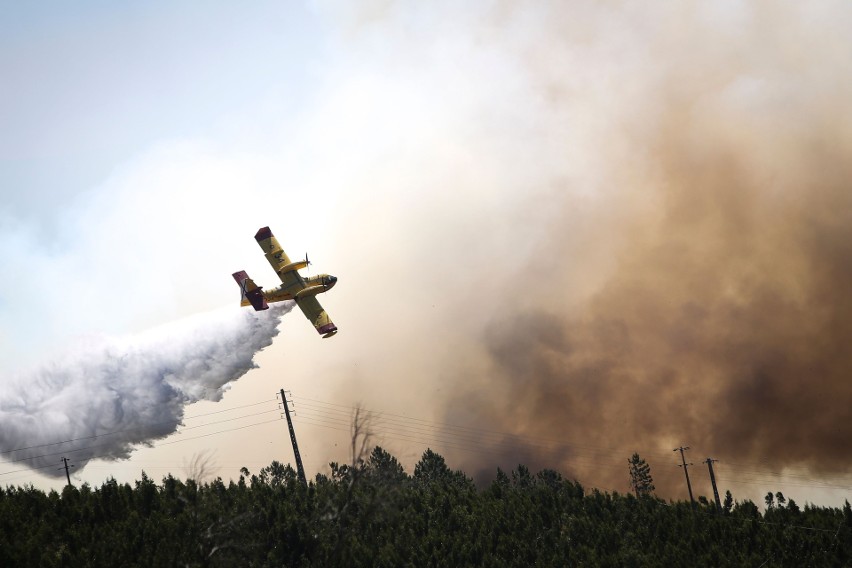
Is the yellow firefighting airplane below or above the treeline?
above

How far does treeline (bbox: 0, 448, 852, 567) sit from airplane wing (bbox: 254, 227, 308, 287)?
78.3ft

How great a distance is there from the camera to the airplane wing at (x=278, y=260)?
314 ft

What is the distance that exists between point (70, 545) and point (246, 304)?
37812 millimetres

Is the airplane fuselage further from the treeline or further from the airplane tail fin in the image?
the treeline

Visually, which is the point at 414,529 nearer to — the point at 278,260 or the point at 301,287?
the point at 301,287

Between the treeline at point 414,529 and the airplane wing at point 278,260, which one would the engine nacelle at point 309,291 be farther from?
the treeline at point 414,529

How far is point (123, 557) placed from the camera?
62.8 metres

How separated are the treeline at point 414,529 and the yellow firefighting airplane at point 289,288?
69.8 feet

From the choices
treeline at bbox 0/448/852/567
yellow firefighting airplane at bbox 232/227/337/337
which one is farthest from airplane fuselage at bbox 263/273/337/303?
treeline at bbox 0/448/852/567

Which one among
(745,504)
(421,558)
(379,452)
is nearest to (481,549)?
(421,558)

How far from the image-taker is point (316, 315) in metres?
96.9

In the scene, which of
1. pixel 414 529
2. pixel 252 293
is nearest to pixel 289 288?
pixel 252 293

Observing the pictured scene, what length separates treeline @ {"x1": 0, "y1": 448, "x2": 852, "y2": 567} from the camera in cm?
6406

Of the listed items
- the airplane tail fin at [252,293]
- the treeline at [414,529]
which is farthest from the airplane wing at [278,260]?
the treeline at [414,529]
